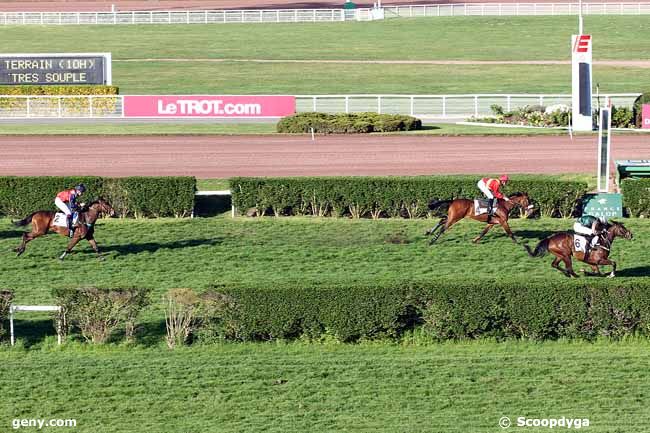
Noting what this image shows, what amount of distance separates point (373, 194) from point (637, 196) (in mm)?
5191

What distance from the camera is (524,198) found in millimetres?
22672

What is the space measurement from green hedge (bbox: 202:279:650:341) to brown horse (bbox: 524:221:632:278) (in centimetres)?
224

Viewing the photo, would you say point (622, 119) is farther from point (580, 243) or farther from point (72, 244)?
point (72, 244)

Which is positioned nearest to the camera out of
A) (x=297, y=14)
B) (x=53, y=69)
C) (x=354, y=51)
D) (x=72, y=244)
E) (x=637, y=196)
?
(x=72, y=244)

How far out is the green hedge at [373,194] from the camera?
26.0 metres

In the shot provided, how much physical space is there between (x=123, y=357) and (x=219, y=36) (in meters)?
58.6

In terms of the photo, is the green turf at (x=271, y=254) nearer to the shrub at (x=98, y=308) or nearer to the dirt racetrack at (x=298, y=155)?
the shrub at (x=98, y=308)

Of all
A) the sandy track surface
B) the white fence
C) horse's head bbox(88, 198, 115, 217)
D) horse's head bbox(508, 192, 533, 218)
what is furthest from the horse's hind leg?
the sandy track surface

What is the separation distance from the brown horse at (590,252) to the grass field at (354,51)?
118ft

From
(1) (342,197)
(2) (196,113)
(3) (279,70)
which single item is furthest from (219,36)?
(1) (342,197)

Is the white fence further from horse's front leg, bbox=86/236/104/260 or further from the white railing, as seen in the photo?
horse's front leg, bbox=86/236/104/260

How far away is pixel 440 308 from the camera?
56.7 feet

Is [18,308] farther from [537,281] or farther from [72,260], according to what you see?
[537,281]

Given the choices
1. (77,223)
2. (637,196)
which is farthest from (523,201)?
(77,223)
